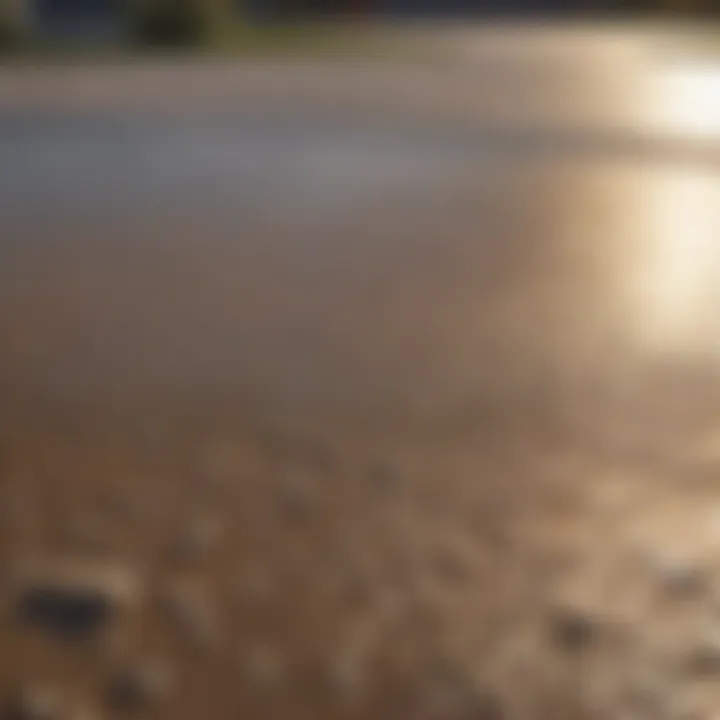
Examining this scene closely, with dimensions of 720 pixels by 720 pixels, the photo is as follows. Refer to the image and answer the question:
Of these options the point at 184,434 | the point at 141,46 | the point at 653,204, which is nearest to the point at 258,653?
the point at 184,434

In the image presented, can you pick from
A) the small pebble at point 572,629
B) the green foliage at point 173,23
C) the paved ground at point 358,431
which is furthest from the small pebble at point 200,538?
the green foliage at point 173,23

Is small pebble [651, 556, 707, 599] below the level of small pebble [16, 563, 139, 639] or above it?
above

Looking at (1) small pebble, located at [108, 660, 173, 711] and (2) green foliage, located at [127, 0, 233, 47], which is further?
(2) green foliage, located at [127, 0, 233, 47]

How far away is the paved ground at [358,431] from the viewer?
0.43m

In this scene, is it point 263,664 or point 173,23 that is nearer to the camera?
point 263,664

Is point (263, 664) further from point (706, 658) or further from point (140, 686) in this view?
point (706, 658)

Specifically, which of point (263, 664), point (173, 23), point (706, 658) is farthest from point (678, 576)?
point (173, 23)

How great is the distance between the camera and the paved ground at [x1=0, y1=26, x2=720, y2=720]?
0.43 meters

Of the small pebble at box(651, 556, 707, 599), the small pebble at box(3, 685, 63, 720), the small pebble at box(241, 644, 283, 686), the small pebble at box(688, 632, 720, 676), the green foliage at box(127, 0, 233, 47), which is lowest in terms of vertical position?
the small pebble at box(3, 685, 63, 720)

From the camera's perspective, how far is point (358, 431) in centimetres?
59

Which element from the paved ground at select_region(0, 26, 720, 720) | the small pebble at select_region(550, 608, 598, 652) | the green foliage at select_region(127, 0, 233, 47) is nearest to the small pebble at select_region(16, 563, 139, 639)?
the paved ground at select_region(0, 26, 720, 720)

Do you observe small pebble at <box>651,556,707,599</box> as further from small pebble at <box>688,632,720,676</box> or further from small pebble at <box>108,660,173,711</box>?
small pebble at <box>108,660,173,711</box>

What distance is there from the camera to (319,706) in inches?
16.1

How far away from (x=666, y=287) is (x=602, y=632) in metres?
0.41
